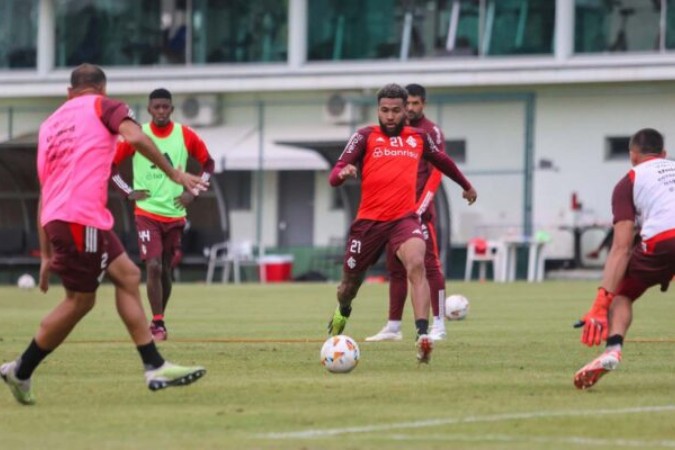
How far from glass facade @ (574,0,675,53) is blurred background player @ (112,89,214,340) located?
26.9 meters

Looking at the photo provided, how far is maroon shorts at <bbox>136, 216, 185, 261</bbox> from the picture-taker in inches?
659

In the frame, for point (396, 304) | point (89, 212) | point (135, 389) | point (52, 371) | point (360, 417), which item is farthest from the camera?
point (396, 304)

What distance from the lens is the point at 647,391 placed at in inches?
440

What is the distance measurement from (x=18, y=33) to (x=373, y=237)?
36.0 m

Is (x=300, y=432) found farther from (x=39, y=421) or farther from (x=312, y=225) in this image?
(x=312, y=225)

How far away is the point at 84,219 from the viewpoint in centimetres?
1054

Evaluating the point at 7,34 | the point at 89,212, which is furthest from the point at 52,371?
the point at 7,34

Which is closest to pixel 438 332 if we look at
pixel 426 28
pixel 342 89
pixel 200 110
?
pixel 426 28

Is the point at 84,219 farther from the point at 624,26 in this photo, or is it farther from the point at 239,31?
the point at 239,31

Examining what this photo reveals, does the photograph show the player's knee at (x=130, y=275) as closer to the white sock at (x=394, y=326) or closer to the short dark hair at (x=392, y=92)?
the short dark hair at (x=392, y=92)

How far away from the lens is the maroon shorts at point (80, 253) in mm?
10531

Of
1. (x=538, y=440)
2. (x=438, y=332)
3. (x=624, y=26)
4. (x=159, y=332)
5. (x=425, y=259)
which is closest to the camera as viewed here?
(x=538, y=440)

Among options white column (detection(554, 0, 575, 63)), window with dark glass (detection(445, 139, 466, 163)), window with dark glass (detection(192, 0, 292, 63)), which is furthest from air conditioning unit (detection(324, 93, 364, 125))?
white column (detection(554, 0, 575, 63))

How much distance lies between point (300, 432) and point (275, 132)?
123ft
